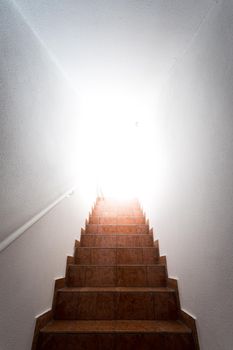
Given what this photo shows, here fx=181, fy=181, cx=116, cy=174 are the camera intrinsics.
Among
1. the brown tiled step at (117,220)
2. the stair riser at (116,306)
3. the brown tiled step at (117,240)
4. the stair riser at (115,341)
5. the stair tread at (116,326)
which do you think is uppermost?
the brown tiled step at (117,220)

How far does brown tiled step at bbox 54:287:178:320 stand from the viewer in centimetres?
141

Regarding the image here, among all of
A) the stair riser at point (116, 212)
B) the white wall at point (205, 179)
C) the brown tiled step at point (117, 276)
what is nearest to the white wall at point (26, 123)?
the brown tiled step at point (117, 276)

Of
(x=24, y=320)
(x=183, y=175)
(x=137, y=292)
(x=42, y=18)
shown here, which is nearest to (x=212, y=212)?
(x=183, y=175)

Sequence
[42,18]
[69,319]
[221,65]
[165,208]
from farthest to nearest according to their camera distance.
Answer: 1. [165,208]
2. [69,319]
3. [42,18]
4. [221,65]

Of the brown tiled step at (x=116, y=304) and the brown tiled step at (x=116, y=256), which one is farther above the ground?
the brown tiled step at (x=116, y=256)

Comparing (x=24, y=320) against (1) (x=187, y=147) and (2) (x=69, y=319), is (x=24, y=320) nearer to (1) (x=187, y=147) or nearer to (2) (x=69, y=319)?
(2) (x=69, y=319)

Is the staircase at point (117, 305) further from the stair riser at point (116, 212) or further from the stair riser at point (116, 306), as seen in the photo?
the stair riser at point (116, 212)

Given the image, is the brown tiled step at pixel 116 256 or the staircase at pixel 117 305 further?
the brown tiled step at pixel 116 256

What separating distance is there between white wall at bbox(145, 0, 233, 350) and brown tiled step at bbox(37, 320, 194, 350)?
0.57ft

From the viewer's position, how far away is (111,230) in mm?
2564

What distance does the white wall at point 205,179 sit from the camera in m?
0.93

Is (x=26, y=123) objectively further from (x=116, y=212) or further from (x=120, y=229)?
(x=116, y=212)

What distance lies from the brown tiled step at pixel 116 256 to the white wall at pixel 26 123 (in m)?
0.83

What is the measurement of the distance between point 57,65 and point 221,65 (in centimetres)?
129
